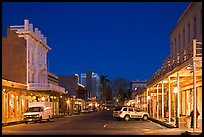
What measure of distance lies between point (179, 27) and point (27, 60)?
2747cm

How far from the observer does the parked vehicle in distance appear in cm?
4347

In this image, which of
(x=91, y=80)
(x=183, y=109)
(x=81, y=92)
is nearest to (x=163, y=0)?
(x=183, y=109)

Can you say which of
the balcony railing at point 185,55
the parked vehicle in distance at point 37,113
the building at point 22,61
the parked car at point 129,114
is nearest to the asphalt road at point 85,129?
the balcony railing at point 185,55

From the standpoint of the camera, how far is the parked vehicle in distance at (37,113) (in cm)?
4347

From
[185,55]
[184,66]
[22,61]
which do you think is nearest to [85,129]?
[184,66]

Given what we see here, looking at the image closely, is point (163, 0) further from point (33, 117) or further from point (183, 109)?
point (183, 109)

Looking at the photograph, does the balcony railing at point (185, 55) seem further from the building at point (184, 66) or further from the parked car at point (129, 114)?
the parked car at point (129, 114)

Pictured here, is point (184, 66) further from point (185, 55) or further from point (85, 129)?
point (85, 129)

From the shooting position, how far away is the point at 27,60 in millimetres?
65312

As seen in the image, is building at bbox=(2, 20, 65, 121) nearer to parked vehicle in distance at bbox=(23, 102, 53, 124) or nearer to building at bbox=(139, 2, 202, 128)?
parked vehicle in distance at bbox=(23, 102, 53, 124)

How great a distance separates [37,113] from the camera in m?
44.8

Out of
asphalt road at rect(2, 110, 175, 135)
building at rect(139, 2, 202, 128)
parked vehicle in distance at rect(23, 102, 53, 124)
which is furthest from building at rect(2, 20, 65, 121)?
asphalt road at rect(2, 110, 175, 135)

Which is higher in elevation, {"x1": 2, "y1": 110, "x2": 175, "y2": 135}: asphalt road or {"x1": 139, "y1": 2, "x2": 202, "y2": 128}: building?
{"x1": 139, "y1": 2, "x2": 202, "y2": 128}: building

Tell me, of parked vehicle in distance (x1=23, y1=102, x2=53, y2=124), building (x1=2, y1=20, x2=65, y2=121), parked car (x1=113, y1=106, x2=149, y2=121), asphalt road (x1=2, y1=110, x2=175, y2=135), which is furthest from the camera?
building (x1=2, y1=20, x2=65, y2=121)
